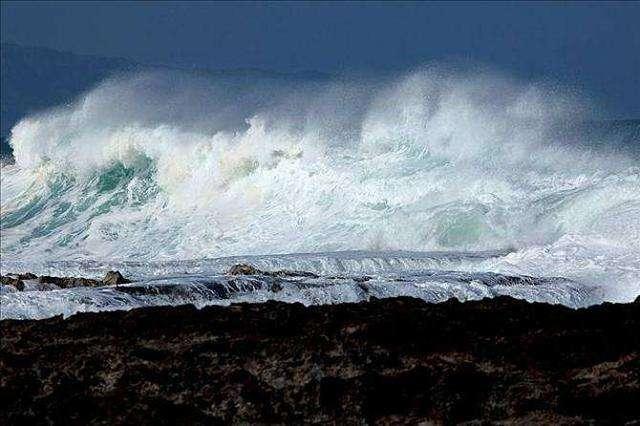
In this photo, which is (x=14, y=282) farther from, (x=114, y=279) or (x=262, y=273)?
(x=262, y=273)

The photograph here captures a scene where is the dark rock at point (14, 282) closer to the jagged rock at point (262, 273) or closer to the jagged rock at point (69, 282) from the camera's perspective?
the jagged rock at point (69, 282)

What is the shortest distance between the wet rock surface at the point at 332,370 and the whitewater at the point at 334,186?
6.59m

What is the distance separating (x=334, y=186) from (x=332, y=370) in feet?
81.3

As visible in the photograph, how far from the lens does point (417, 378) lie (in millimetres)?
8359

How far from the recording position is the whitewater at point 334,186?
2108cm

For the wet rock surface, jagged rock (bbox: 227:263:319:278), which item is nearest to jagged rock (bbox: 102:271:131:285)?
jagged rock (bbox: 227:263:319:278)

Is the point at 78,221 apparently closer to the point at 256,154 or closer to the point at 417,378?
the point at 256,154

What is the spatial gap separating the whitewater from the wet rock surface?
659cm

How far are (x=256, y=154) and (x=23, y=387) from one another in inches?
1098

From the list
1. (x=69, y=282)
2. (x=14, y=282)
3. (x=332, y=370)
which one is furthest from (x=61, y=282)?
(x=332, y=370)

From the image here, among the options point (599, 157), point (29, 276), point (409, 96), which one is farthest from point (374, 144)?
point (29, 276)

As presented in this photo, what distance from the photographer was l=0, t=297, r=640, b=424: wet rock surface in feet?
26.8

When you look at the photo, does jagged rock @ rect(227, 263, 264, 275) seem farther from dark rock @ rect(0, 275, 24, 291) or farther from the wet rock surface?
the wet rock surface

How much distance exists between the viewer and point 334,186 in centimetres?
3309
